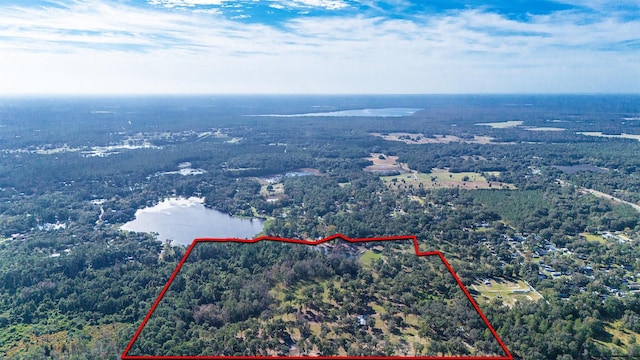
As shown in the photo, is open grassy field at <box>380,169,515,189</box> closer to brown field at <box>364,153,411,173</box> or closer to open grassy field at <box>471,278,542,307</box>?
brown field at <box>364,153,411,173</box>

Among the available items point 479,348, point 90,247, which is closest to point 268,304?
point 479,348

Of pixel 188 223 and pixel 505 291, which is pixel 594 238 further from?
pixel 188 223

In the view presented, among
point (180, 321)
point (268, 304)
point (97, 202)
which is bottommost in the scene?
point (97, 202)

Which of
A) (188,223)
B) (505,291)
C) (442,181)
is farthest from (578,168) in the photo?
(188,223)

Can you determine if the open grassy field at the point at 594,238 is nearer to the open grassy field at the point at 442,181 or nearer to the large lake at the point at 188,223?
the open grassy field at the point at 442,181

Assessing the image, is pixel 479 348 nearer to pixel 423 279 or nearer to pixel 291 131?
pixel 423 279

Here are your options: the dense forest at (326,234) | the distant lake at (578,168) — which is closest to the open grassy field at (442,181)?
the dense forest at (326,234)

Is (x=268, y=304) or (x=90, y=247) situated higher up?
(x=268, y=304)
